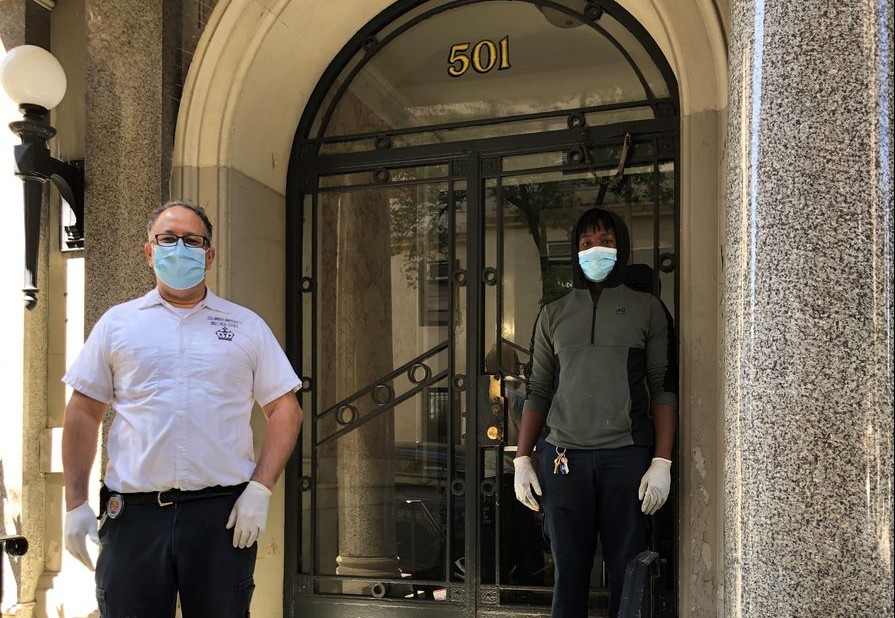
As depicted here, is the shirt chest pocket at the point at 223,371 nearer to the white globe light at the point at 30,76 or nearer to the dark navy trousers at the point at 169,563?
the dark navy trousers at the point at 169,563

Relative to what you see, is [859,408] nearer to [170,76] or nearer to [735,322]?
[735,322]

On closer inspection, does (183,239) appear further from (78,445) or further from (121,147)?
(121,147)

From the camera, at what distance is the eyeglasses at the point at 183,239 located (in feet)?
11.2

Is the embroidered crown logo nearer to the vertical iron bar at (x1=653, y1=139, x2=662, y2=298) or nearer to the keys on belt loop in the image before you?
the keys on belt loop

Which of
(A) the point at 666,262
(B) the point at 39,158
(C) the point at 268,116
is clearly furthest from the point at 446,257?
(B) the point at 39,158

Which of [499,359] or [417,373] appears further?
[417,373]

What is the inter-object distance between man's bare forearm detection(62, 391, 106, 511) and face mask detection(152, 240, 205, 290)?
0.47 meters

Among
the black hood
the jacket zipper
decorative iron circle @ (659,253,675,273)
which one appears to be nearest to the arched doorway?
decorative iron circle @ (659,253,675,273)

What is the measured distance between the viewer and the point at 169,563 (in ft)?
10.2

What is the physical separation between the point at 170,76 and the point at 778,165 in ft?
12.1

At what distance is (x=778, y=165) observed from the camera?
247 centimetres

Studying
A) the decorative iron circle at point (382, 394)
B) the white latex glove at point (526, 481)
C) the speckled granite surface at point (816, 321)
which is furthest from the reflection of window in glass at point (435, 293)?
the speckled granite surface at point (816, 321)

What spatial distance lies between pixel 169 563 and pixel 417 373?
2261mm

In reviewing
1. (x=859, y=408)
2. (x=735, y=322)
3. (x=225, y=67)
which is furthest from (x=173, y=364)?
(x=225, y=67)
